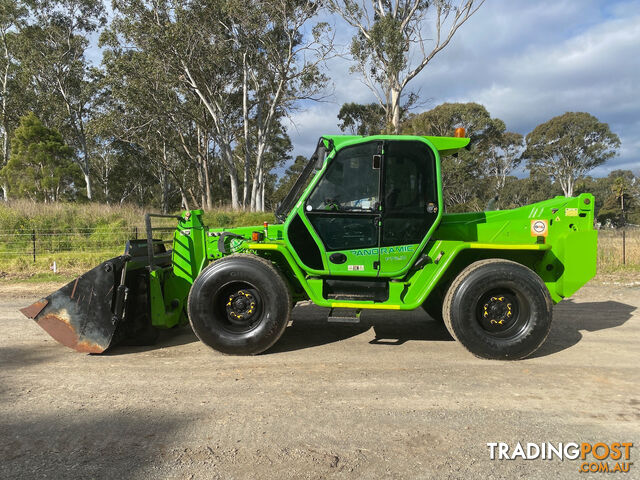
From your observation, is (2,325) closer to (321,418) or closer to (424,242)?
(321,418)

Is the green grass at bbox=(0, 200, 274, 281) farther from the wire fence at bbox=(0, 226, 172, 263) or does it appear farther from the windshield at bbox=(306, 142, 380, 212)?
the windshield at bbox=(306, 142, 380, 212)

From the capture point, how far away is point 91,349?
4219 mm

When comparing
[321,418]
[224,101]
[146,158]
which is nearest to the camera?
[321,418]

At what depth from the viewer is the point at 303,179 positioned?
459 centimetres

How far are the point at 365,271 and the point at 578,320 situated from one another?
3706 millimetres

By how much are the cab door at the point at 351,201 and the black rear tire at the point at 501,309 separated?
3.19ft

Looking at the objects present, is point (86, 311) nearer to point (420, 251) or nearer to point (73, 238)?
point (420, 251)

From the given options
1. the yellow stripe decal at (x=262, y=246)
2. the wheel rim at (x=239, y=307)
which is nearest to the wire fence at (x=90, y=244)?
the yellow stripe decal at (x=262, y=246)

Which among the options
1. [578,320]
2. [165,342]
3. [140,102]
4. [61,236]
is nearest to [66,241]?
[61,236]

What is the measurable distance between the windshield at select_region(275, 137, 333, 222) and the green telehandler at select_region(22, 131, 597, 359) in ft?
0.05

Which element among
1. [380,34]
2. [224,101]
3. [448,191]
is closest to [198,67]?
[224,101]

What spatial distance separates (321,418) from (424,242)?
2.12 m

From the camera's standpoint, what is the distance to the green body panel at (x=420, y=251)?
168 inches

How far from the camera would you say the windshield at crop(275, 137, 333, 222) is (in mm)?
4207
